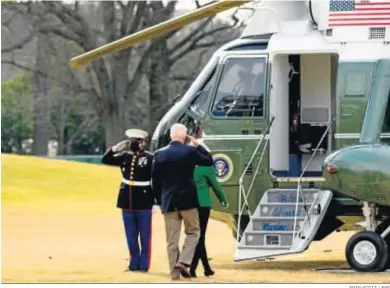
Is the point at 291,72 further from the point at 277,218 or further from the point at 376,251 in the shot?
the point at 376,251

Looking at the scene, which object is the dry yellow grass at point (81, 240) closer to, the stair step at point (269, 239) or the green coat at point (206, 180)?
the stair step at point (269, 239)

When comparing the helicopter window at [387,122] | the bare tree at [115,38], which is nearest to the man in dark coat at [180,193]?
the helicopter window at [387,122]

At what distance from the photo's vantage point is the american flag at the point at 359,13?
16.2 meters

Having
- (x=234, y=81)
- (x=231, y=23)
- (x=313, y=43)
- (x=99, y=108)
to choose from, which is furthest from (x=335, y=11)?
(x=99, y=108)

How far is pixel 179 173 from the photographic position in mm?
14547

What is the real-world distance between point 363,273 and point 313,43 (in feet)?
10.6

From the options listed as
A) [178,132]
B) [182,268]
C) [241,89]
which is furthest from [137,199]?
[241,89]

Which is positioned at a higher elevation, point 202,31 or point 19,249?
point 202,31

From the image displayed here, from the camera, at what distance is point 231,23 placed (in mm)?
50031

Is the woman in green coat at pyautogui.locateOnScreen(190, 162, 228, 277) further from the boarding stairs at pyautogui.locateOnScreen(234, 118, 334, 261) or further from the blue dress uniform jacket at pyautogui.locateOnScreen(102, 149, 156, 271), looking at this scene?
the boarding stairs at pyautogui.locateOnScreen(234, 118, 334, 261)

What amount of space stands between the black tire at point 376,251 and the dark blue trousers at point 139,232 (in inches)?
96.9

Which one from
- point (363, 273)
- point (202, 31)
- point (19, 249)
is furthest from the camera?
point (202, 31)

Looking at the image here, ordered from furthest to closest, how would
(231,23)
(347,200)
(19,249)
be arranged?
(231,23)
(19,249)
(347,200)

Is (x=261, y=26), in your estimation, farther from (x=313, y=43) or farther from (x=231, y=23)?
(x=231, y=23)
